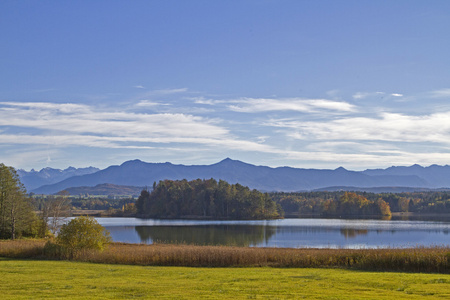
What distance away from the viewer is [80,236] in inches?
1598

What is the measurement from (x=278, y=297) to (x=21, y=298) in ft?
35.2

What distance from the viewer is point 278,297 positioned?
18.9 m

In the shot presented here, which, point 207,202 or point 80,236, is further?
point 207,202

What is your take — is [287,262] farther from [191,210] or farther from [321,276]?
[191,210]

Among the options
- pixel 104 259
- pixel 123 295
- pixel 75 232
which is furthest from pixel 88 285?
pixel 75 232

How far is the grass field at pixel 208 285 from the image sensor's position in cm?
1950

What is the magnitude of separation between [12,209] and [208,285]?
48.0 metres

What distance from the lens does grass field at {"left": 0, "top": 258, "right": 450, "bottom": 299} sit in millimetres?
19500

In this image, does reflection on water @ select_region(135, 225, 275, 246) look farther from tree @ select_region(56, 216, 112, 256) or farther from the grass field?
the grass field

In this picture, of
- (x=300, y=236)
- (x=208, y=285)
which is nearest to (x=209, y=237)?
(x=300, y=236)

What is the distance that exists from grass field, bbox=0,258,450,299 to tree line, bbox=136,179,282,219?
132103 mm

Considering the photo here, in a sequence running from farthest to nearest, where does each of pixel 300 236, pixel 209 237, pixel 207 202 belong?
1. pixel 207 202
2. pixel 300 236
3. pixel 209 237

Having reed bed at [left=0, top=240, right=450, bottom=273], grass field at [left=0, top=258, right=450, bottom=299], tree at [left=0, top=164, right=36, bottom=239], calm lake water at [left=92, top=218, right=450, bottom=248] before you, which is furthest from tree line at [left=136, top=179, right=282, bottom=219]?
grass field at [left=0, top=258, right=450, bottom=299]

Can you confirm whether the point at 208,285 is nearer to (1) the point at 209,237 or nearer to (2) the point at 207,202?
(1) the point at 209,237
